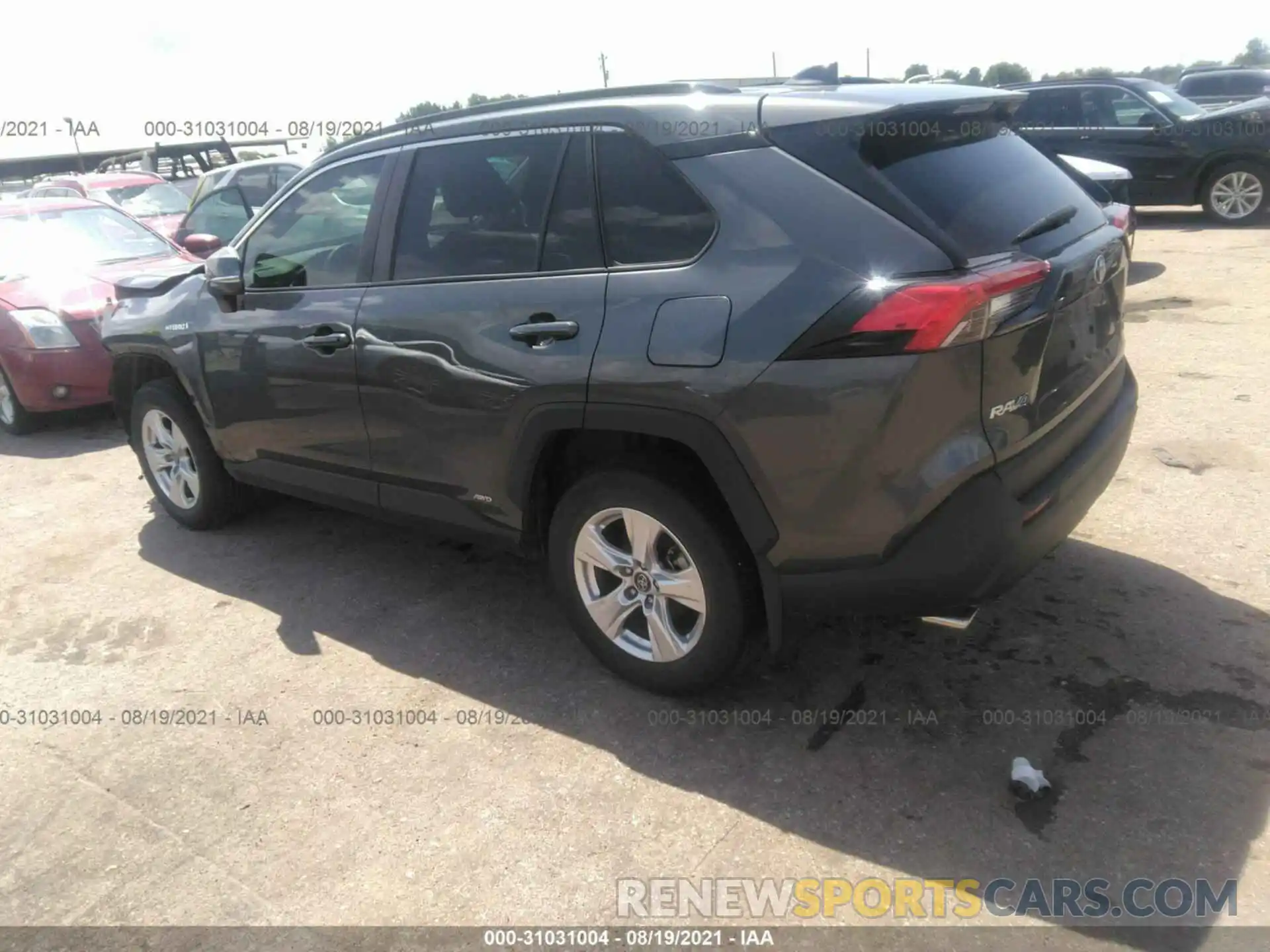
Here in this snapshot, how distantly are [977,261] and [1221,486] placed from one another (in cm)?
255

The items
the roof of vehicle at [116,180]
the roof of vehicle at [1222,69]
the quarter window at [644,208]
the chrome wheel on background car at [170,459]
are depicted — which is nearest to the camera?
the quarter window at [644,208]

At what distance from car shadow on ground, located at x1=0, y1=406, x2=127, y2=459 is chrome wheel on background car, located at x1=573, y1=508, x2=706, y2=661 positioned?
16.3 feet

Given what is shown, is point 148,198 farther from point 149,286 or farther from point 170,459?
point 170,459

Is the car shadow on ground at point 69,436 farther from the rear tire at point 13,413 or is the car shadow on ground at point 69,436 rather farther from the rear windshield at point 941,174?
the rear windshield at point 941,174

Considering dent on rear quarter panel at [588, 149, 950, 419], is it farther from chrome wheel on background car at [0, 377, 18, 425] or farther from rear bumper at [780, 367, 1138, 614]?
chrome wheel on background car at [0, 377, 18, 425]

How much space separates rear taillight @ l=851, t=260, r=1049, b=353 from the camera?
255 centimetres

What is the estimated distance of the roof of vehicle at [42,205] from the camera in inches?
323

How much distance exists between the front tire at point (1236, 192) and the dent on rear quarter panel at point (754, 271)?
424 inches

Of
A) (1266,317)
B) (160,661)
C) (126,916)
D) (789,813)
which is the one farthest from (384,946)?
(1266,317)

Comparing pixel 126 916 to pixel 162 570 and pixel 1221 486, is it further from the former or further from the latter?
pixel 1221 486

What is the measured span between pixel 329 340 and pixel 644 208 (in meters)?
1.50

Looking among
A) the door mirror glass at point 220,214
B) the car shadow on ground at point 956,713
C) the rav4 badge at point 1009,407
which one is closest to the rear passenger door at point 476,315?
the car shadow on ground at point 956,713

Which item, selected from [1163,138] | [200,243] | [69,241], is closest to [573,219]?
[200,243]

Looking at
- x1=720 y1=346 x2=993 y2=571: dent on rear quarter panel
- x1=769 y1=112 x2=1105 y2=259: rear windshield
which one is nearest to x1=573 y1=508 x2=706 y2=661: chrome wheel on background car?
x1=720 y1=346 x2=993 y2=571: dent on rear quarter panel
